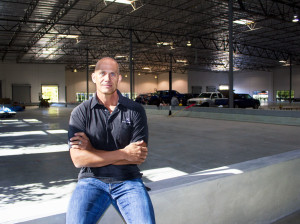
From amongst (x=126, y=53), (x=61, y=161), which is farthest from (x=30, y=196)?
(x=126, y=53)

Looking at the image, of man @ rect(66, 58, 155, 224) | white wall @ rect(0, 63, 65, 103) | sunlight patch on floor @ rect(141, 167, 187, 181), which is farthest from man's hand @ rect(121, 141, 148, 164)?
white wall @ rect(0, 63, 65, 103)

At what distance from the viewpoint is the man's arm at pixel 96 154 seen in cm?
231

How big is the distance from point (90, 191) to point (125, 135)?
56cm

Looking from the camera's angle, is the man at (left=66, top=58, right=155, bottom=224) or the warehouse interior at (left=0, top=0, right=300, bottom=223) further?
the warehouse interior at (left=0, top=0, right=300, bottom=223)

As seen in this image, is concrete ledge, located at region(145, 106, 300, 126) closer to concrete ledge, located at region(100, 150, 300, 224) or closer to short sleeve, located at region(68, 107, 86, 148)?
concrete ledge, located at region(100, 150, 300, 224)

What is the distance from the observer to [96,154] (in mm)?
2312

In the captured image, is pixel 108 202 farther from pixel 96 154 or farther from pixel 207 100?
pixel 207 100

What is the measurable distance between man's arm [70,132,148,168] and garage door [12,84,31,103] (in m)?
50.1

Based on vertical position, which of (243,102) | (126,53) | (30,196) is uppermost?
(126,53)

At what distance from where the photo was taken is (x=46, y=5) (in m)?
22.2

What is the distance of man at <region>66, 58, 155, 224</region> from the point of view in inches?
87.0

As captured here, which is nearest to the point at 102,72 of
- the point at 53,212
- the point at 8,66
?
the point at 53,212

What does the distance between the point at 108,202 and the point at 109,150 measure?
0.44 meters

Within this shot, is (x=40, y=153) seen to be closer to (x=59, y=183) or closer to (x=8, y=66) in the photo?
(x=59, y=183)
